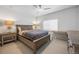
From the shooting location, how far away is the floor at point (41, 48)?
5.50ft

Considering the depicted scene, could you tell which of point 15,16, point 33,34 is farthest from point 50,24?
point 15,16

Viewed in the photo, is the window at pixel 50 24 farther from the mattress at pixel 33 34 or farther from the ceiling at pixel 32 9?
the ceiling at pixel 32 9

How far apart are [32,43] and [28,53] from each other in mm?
301

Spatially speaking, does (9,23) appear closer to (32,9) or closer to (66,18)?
(32,9)

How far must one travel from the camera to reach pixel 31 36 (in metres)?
1.88

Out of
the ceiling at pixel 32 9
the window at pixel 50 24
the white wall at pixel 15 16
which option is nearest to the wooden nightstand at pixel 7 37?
the white wall at pixel 15 16

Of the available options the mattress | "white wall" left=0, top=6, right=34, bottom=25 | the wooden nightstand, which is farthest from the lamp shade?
the mattress

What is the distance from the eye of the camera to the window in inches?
68.8

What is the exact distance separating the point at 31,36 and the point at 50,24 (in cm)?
68

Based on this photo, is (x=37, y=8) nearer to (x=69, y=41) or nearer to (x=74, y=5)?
(x=74, y=5)

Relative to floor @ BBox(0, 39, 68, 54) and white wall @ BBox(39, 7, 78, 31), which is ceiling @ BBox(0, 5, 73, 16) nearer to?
white wall @ BBox(39, 7, 78, 31)

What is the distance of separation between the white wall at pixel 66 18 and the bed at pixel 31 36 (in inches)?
18.3

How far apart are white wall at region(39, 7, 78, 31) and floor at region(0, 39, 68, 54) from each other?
438 millimetres
